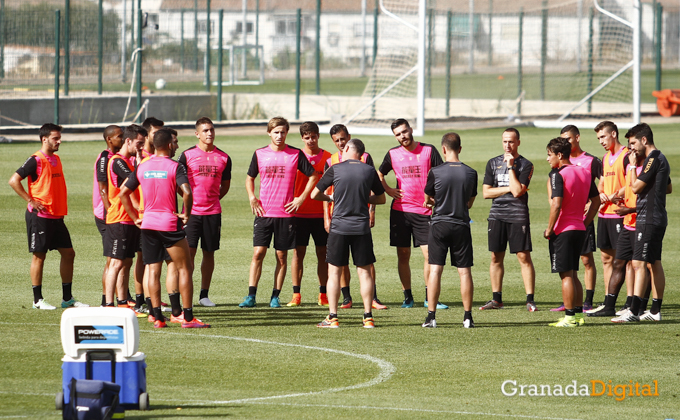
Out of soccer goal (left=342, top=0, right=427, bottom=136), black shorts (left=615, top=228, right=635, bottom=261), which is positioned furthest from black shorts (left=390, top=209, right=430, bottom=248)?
soccer goal (left=342, top=0, right=427, bottom=136)

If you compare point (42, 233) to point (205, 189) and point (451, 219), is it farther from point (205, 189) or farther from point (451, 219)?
point (451, 219)

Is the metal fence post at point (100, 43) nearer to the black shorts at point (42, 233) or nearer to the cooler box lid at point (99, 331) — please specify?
the black shorts at point (42, 233)

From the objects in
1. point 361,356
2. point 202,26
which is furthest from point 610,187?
point 202,26

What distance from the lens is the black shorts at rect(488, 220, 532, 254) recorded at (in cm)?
1076

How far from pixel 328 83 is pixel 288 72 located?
2675 mm

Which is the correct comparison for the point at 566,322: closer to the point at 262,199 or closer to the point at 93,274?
the point at 262,199

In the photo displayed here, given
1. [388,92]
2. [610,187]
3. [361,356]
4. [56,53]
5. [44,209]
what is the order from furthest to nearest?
[388,92], [56,53], [610,187], [44,209], [361,356]

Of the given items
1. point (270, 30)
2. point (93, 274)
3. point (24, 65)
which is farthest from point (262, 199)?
point (270, 30)

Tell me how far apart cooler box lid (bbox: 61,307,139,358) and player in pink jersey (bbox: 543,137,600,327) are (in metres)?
4.99

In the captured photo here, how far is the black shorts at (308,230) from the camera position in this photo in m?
11.2

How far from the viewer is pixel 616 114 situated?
1203 inches

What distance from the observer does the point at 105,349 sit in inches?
244

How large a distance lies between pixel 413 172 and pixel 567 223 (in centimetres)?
207

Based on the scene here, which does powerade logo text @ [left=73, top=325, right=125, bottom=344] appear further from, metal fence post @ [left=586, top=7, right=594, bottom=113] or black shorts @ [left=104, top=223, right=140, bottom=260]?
metal fence post @ [left=586, top=7, right=594, bottom=113]
